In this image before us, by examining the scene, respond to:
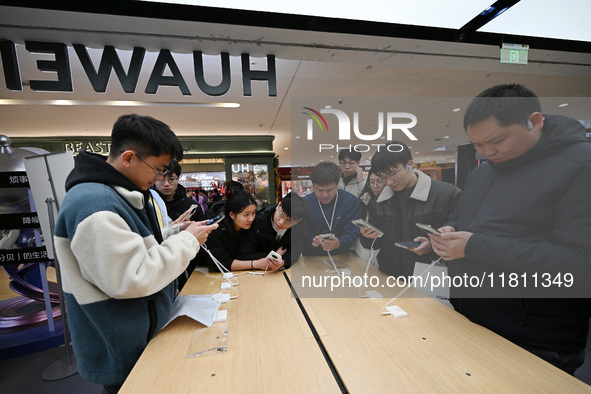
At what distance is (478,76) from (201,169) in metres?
6.06

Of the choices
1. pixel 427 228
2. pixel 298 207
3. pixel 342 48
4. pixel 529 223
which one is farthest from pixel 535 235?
pixel 342 48

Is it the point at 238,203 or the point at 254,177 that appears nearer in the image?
the point at 238,203

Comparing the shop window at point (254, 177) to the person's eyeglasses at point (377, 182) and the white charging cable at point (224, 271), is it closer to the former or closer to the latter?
the white charging cable at point (224, 271)

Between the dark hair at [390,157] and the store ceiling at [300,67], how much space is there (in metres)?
0.05

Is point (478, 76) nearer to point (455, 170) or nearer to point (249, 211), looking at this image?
point (455, 170)

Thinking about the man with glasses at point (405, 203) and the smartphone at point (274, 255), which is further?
the smartphone at point (274, 255)

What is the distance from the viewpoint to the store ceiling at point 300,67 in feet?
3.84

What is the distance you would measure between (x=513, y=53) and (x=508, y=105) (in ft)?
4.71

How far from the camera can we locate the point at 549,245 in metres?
0.89

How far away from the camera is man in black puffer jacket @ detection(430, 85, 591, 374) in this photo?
87 cm

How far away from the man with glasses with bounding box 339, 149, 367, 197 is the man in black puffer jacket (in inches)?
16.9

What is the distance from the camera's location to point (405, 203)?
122 centimetres

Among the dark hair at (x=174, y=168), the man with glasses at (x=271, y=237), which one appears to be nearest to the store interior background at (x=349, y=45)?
the man with glasses at (x=271, y=237)

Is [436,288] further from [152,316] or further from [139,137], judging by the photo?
[139,137]
